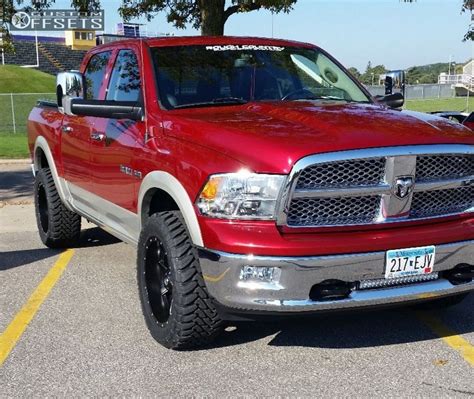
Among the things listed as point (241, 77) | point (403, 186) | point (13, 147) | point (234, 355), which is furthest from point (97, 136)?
point (13, 147)

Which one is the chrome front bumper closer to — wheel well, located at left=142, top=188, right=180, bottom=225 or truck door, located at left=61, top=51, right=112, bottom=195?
wheel well, located at left=142, top=188, right=180, bottom=225

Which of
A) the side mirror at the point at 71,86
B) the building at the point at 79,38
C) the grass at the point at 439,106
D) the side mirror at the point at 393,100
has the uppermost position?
the building at the point at 79,38

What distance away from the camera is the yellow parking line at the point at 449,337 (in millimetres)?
4223

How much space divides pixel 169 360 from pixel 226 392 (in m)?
0.54

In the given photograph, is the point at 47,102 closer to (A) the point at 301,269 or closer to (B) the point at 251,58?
(B) the point at 251,58

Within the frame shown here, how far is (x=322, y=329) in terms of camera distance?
182 inches

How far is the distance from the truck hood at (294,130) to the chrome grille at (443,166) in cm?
10

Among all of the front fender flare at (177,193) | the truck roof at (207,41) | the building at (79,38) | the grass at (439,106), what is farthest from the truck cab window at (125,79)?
the building at (79,38)

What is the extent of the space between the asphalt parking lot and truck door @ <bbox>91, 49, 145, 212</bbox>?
0.86 meters

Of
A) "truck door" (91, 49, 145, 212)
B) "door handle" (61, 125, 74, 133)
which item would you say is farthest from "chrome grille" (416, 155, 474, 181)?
"door handle" (61, 125, 74, 133)

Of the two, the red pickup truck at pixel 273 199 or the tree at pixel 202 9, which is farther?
the tree at pixel 202 9

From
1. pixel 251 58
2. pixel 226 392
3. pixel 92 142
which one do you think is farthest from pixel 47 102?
pixel 226 392

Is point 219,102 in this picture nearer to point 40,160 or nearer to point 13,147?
point 40,160

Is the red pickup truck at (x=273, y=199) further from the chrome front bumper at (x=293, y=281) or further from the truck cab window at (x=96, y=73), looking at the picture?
the truck cab window at (x=96, y=73)
